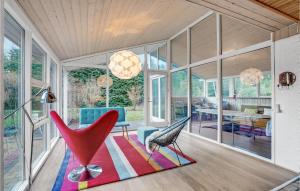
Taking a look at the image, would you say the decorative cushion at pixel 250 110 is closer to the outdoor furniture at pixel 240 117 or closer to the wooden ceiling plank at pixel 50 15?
the outdoor furniture at pixel 240 117

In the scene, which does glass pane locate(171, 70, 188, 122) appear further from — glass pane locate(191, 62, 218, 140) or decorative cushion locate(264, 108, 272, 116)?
decorative cushion locate(264, 108, 272, 116)

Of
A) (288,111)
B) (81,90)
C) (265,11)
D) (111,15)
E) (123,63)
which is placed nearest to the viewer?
(265,11)

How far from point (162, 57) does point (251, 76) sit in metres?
3.56

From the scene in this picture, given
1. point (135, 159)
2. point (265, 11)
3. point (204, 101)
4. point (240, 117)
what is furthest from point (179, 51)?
point (135, 159)

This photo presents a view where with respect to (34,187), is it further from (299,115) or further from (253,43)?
(253,43)

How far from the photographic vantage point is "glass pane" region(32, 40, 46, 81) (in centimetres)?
281

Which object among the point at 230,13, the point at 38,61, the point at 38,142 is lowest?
the point at 38,142

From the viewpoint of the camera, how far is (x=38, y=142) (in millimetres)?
3129

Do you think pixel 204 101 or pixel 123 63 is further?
pixel 204 101

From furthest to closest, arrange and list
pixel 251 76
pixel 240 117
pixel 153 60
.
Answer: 1. pixel 153 60
2. pixel 240 117
3. pixel 251 76

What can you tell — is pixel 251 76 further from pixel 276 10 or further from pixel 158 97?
pixel 158 97

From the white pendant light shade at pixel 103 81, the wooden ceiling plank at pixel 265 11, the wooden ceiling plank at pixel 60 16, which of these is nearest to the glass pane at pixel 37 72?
the wooden ceiling plank at pixel 60 16

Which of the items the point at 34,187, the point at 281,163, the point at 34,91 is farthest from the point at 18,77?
the point at 281,163

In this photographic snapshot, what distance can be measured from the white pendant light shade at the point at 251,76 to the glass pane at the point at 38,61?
3.96m
